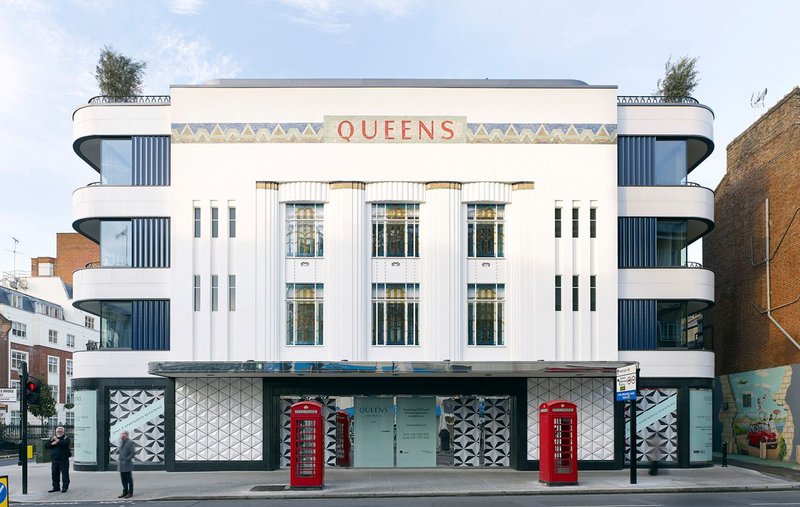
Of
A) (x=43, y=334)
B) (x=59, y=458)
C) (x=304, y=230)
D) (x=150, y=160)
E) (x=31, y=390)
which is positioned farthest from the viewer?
(x=43, y=334)

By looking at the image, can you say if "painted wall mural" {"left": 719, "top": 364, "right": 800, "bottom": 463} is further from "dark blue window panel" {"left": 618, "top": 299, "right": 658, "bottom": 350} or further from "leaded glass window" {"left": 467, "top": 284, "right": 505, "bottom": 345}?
"leaded glass window" {"left": 467, "top": 284, "right": 505, "bottom": 345}

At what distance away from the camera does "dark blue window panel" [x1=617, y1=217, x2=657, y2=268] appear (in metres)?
27.0

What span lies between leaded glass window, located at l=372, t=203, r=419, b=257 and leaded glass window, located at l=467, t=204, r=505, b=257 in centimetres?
180

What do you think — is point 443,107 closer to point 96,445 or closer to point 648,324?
point 648,324

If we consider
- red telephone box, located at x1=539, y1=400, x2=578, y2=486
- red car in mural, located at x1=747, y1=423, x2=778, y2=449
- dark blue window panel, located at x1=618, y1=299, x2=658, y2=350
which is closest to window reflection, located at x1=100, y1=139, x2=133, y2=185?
red telephone box, located at x1=539, y1=400, x2=578, y2=486

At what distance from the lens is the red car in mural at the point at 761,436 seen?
28.4 m

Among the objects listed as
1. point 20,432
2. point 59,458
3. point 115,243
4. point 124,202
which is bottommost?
point 20,432

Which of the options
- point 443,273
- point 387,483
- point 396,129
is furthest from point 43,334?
point 387,483

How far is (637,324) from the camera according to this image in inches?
1054

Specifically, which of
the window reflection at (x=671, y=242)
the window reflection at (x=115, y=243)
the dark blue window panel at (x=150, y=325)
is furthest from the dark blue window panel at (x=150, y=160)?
the window reflection at (x=671, y=242)

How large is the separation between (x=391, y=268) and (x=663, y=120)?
10470 millimetres

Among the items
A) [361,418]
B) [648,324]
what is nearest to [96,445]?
[361,418]

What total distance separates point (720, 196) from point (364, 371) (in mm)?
19236

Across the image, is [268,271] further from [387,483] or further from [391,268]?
[387,483]
